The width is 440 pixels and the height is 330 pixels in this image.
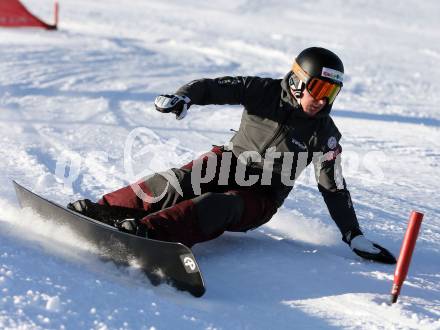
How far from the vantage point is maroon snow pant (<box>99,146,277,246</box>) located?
355 cm

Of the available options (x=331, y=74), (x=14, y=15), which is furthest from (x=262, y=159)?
(x=14, y=15)

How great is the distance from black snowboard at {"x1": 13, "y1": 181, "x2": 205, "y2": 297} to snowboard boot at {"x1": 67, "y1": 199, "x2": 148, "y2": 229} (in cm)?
15

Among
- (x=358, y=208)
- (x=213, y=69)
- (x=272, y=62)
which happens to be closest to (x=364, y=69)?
(x=272, y=62)

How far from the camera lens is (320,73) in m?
3.92

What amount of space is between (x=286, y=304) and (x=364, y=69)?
10869 millimetres

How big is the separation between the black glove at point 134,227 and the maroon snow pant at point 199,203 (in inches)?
1.5

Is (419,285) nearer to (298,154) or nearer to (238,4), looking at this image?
(298,154)

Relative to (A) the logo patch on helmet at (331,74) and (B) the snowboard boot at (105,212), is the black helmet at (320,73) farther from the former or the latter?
(B) the snowboard boot at (105,212)

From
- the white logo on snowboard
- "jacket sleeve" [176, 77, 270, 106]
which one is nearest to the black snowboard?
the white logo on snowboard

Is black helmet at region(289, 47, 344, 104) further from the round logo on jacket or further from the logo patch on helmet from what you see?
the round logo on jacket

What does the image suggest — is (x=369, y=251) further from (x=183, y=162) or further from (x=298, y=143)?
(x=183, y=162)

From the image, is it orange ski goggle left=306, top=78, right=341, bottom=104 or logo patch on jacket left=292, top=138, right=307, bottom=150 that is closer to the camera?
orange ski goggle left=306, top=78, right=341, bottom=104

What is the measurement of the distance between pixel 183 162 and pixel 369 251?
263cm

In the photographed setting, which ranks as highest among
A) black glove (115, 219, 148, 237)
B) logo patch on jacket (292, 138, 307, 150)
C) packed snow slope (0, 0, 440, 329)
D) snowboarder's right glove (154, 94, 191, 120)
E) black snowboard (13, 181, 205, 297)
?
snowboarder's right glove (154, 94, 191, 120)
